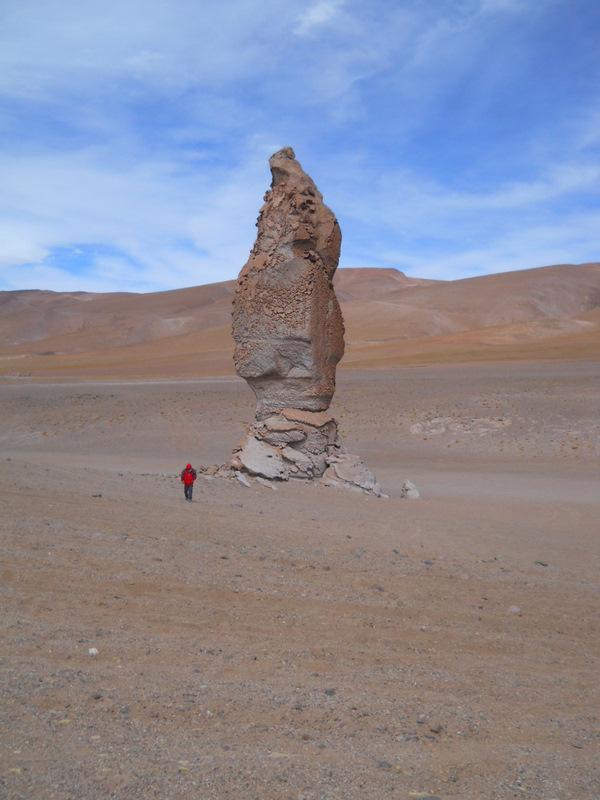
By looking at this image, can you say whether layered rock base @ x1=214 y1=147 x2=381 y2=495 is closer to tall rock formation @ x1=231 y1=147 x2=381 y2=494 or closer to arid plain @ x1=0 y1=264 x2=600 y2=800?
tall rock formation @ x1=231 y1=147 x2=381 y2=494

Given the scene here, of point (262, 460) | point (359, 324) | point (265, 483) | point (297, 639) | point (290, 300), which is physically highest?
point (359, 324)

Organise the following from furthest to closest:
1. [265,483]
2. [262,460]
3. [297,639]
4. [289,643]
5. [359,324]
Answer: [359,324], [262,460], [265,483], [297,639], [289,643]

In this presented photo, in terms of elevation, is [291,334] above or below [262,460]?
above

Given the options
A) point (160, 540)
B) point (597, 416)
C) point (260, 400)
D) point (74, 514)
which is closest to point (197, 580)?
point (160, 540)

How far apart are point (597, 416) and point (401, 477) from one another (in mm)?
9816

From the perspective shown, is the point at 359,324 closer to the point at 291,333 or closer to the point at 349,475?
the point at 291,333

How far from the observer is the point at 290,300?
14867 mm

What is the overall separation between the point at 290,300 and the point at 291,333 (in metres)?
0.63

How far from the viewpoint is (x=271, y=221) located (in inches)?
595

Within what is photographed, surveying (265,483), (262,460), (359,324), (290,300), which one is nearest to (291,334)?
(290,300)

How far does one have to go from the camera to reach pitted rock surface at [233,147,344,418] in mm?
14805

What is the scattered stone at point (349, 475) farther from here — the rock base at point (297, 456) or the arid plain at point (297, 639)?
the arid plain at point (297, 639)

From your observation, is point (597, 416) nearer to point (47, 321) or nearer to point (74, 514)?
point (74, 514)

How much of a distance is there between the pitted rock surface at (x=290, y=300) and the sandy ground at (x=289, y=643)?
234 cm
